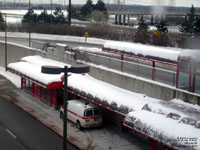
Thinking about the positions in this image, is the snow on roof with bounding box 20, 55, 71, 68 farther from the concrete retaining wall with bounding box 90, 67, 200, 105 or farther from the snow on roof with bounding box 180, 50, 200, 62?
the snow on roof with bounding box 180, 50, 200, 62

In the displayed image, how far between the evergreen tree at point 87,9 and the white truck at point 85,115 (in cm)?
6115

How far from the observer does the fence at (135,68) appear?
17.5 m

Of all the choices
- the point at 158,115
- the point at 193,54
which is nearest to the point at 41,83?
the point at 158,115

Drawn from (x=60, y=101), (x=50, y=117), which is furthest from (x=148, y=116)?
(x=60, y=101)

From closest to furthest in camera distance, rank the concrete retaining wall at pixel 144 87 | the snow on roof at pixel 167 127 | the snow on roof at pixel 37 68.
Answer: the snow on roof at pixel 167 127 → the concrete retaining wall at pixel 144 87 → the snow on roof at pixel 37 68

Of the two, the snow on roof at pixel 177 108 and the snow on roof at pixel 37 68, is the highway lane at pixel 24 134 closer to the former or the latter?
the snow on roof at pixel 37 68

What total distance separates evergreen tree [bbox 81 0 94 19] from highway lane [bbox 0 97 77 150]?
5892 centimetres

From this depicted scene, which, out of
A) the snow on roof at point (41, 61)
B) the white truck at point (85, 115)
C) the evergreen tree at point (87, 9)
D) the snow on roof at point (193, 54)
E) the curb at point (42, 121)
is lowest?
the curb at point (42, 121)

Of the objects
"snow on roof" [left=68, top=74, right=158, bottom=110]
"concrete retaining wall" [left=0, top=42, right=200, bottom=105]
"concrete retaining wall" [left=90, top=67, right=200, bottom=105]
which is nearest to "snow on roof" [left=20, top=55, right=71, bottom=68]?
"concrete retaining wall" [left=0, top=42, right=200, bottom=105]

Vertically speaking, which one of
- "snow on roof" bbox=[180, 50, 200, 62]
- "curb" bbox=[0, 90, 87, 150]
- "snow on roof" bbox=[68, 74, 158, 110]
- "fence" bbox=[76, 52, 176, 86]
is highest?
"snow on roof" bbox=[180, 50, 200, 62]

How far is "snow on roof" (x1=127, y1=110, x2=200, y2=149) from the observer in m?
11.9

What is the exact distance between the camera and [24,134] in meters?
18.1

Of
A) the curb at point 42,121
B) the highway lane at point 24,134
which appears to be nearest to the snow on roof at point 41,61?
the curb at point 42,121

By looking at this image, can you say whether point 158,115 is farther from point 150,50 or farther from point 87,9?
point 87,9
